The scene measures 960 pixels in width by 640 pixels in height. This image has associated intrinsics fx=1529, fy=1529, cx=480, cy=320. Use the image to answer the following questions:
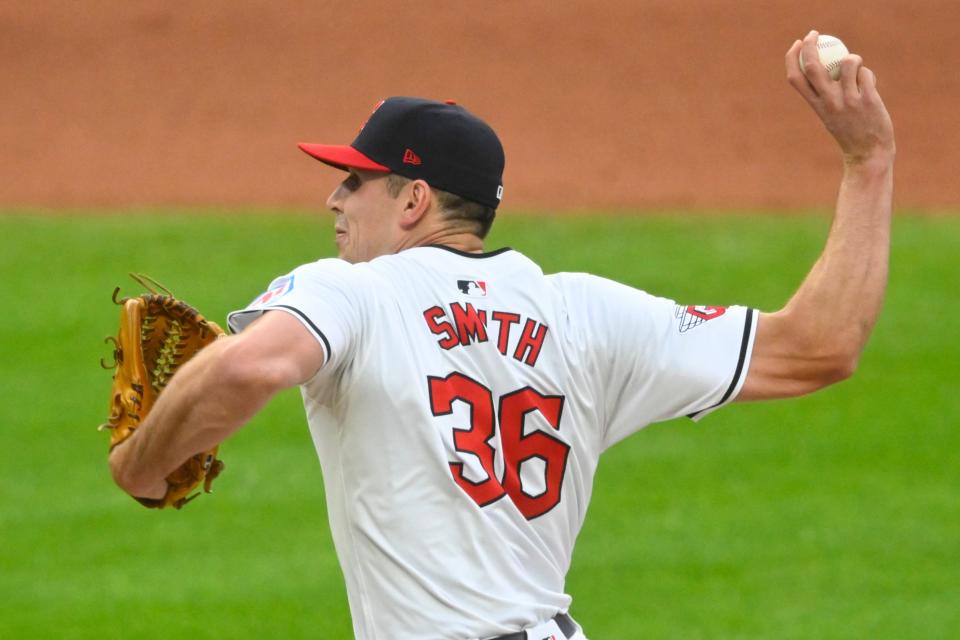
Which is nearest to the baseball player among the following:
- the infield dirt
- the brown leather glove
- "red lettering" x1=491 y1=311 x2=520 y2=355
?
"red lettering" x1=491 y1=311 x2=520 y2=355

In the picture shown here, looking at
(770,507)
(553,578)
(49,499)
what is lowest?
(49,499)

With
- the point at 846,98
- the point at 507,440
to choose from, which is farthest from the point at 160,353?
the point at 846,98

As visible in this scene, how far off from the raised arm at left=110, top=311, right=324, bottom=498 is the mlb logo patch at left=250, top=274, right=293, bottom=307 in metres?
0.07

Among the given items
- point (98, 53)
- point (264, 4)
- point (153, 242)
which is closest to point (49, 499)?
point (153, 242)

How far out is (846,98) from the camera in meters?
3.23

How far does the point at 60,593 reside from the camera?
788 centimetres

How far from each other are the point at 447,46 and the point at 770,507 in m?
10.9

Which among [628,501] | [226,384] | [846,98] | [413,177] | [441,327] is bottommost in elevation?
[628,501]

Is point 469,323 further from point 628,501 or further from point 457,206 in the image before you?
point 628,501

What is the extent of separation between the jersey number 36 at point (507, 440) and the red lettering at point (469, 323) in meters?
0.08

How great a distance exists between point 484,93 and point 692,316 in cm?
1457

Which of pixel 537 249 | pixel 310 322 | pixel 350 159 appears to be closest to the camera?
pixel 310 322

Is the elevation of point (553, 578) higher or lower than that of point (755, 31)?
lower

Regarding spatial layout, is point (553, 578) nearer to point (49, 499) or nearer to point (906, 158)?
point (49, 499)
